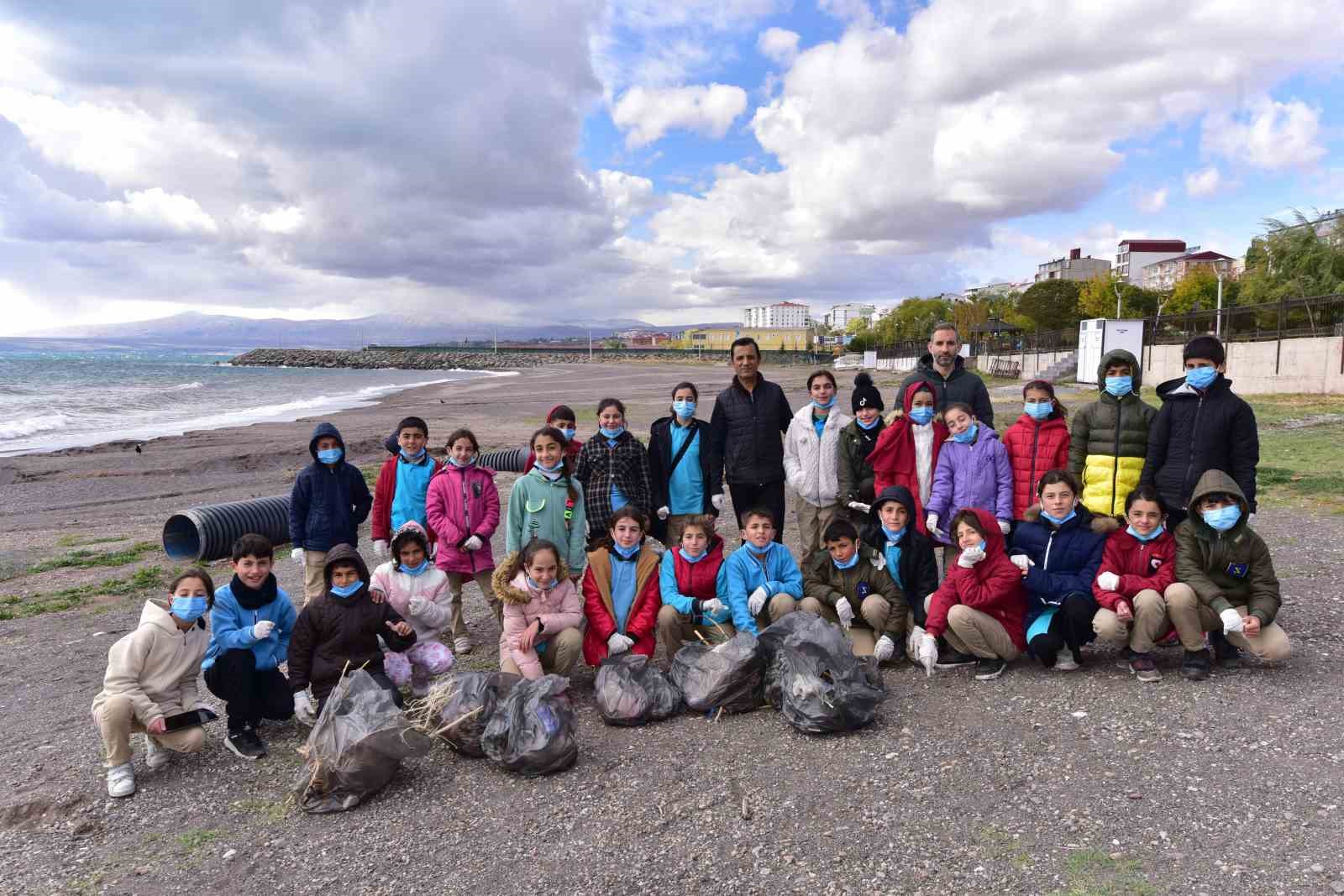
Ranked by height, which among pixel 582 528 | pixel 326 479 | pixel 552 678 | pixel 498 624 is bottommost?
pixel 498 624

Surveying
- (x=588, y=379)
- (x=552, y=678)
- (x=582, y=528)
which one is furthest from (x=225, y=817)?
(x=588, y=379)

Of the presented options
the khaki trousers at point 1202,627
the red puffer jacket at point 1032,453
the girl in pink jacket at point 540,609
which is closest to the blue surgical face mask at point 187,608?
the girl in pink jacket at point 540,609

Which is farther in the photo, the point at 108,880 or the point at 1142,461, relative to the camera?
the point at 1142,461

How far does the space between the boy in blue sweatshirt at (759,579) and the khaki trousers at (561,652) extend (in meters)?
1.06

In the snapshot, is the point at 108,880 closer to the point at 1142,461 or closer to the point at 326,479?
the point at 326,479

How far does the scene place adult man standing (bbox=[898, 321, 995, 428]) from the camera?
6.03 m

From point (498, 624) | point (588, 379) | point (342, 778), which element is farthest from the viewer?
point (588, 379)

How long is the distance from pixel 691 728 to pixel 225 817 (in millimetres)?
2436

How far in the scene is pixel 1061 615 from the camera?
501cm

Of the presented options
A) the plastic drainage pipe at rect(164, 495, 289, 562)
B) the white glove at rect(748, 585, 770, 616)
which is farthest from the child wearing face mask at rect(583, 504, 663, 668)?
the plastic drainage pipe at rect(164, 495, 289, 562)

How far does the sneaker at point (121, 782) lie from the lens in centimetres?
401

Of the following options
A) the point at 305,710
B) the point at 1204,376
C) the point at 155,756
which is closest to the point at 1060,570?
the point at 1204,376

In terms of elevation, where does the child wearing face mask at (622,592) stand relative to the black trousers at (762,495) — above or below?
below

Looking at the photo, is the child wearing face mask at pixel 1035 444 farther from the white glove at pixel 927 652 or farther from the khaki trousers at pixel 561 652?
the khaki trousers at pixel 561 652
